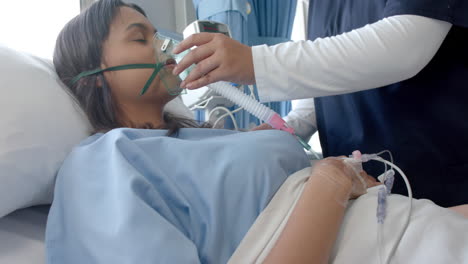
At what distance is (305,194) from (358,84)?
0.99 ft

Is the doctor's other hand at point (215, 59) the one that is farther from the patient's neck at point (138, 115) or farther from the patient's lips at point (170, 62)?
the patient's neck at point (138, 115)

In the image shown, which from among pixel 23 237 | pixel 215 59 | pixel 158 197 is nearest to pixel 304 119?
pixel 215 59

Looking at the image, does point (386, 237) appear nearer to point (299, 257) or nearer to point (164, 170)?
point (299, 257)

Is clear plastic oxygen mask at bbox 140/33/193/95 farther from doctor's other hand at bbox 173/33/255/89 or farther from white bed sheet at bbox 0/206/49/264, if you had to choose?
white bed sheet at bbox 0/206/49/264

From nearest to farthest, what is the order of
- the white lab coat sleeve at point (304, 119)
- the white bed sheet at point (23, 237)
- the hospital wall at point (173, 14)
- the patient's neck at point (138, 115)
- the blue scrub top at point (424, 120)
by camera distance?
the white bed sheet at point (23, 237), the blue scrub top at point (424, 120), the patient's neck at point (138, 115), the white lab coat sleeve at point (304, 119), the hospital wall at point (173, 14)

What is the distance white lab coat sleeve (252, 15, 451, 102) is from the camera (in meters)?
0.79

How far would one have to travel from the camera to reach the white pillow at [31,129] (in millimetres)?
753

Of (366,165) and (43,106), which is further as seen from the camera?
(366,165)

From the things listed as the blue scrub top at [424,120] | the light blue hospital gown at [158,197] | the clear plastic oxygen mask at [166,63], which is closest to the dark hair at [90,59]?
the clear plastic oxygen mask at [166,63]

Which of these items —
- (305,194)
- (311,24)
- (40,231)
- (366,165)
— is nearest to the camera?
(305,194)

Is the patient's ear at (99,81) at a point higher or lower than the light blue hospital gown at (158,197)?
higher

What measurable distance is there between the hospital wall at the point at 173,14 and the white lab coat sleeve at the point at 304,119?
113 centimetres

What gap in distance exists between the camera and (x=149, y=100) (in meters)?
1.09

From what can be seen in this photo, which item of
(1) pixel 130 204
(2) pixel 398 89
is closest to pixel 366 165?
(2) pixel 398 89
